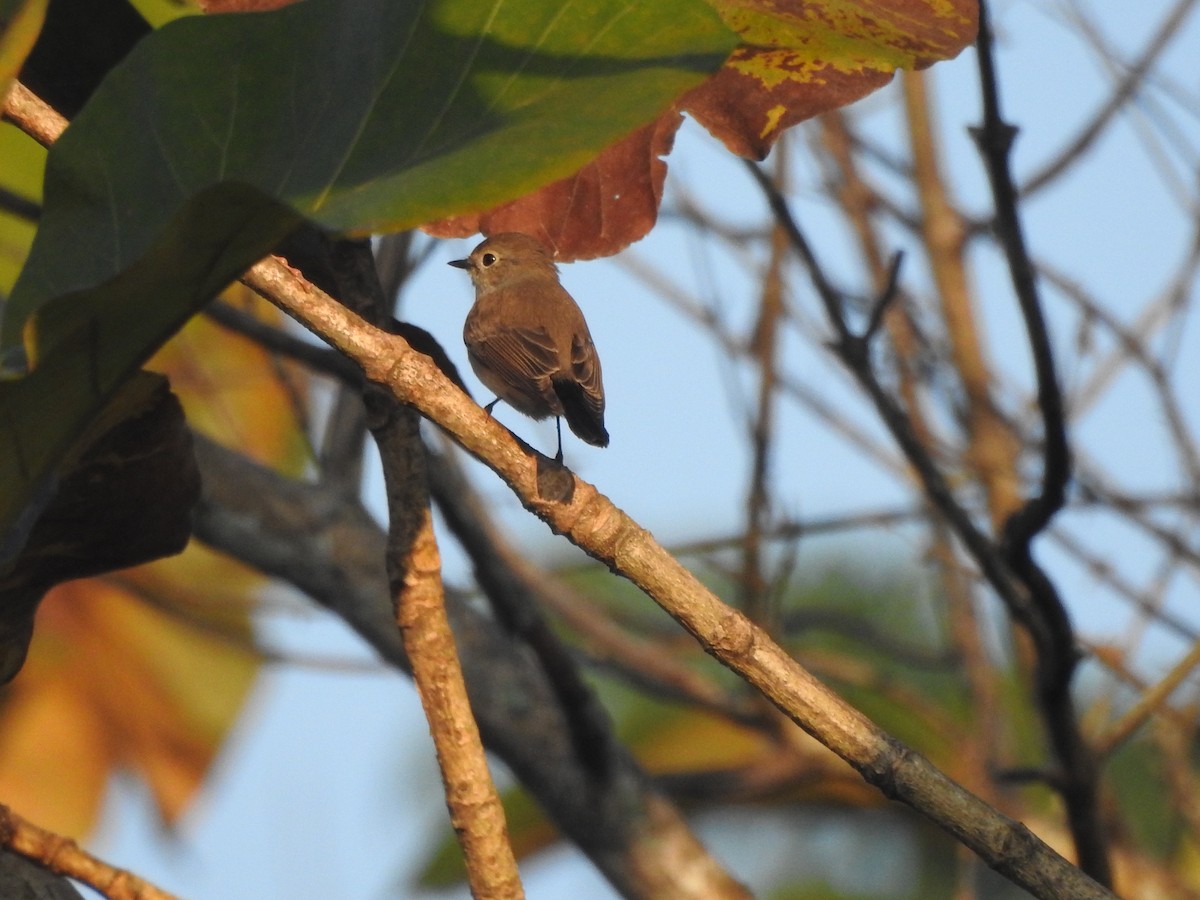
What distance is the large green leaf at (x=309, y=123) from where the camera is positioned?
1146mm

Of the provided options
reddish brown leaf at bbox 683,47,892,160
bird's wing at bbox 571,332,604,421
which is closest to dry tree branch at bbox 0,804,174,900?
reddish brown leaf at bbox 683,47,892,160

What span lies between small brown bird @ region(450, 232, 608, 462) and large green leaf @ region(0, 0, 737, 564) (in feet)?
4.51

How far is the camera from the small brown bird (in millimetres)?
2908

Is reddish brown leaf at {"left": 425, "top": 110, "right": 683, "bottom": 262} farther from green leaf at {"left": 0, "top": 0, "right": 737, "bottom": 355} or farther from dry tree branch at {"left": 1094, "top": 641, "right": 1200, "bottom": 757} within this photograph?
dry tree branch at {"left": 1094, "top": 641, "right": 1200, "bottom": 757}

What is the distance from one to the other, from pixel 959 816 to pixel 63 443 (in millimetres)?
927

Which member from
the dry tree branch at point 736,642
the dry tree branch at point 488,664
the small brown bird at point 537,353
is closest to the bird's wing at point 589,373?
the small brown bird at point 537,353

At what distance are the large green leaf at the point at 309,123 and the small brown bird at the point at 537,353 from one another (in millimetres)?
1376

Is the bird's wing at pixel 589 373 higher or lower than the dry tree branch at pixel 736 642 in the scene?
higher

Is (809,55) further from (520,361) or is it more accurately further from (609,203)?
(520,361)

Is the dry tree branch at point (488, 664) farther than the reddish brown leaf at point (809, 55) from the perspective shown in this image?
Yes

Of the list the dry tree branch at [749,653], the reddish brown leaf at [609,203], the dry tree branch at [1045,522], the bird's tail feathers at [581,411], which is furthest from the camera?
the bird's tail feathers at [581,411]

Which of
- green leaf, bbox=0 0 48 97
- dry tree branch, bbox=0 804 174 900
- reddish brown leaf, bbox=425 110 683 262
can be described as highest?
reddish brown leaf, bbox=425 110 683 262

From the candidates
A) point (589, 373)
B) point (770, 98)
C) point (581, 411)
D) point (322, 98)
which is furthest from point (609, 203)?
point (589, 373)

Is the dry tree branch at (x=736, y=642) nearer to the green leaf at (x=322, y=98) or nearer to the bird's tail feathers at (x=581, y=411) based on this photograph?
the green leaf at (x=322, y=98)
